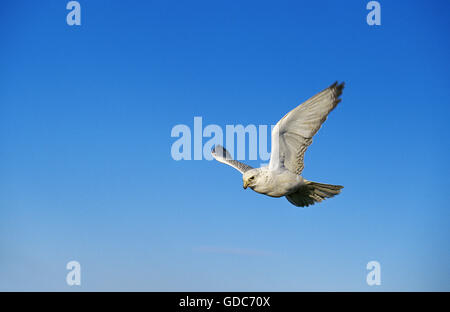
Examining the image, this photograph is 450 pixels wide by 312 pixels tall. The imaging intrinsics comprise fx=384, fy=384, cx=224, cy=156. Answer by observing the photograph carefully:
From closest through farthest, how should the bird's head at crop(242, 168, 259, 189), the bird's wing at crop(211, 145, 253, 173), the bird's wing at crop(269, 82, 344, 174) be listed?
the bird's wing at crop(269, 82, 344, 174)
the bird's head at crop(242, 168, 259, 189)
the bird's wing at crop(211, 145, 253, 173)

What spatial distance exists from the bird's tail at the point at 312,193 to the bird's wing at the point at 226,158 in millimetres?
2154

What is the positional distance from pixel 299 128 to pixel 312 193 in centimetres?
236

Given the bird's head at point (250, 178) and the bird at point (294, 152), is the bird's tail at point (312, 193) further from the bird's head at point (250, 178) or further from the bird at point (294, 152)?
the bird's head at point (250, 178)

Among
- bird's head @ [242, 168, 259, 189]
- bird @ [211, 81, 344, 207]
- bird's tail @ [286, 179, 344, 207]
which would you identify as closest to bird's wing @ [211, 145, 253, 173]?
bird's tail @ [286, 179, 344, 207]

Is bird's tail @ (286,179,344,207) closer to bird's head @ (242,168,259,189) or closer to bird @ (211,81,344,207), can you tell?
bird @ (211,81,344,207)

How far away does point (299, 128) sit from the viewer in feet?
31.7

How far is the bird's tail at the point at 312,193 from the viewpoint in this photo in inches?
426

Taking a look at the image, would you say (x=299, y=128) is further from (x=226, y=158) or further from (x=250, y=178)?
(x=226, y=158)

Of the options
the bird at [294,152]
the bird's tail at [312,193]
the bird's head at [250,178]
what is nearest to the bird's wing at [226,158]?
the bird's tail at [312,193]

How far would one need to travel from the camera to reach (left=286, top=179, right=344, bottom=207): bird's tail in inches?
426
